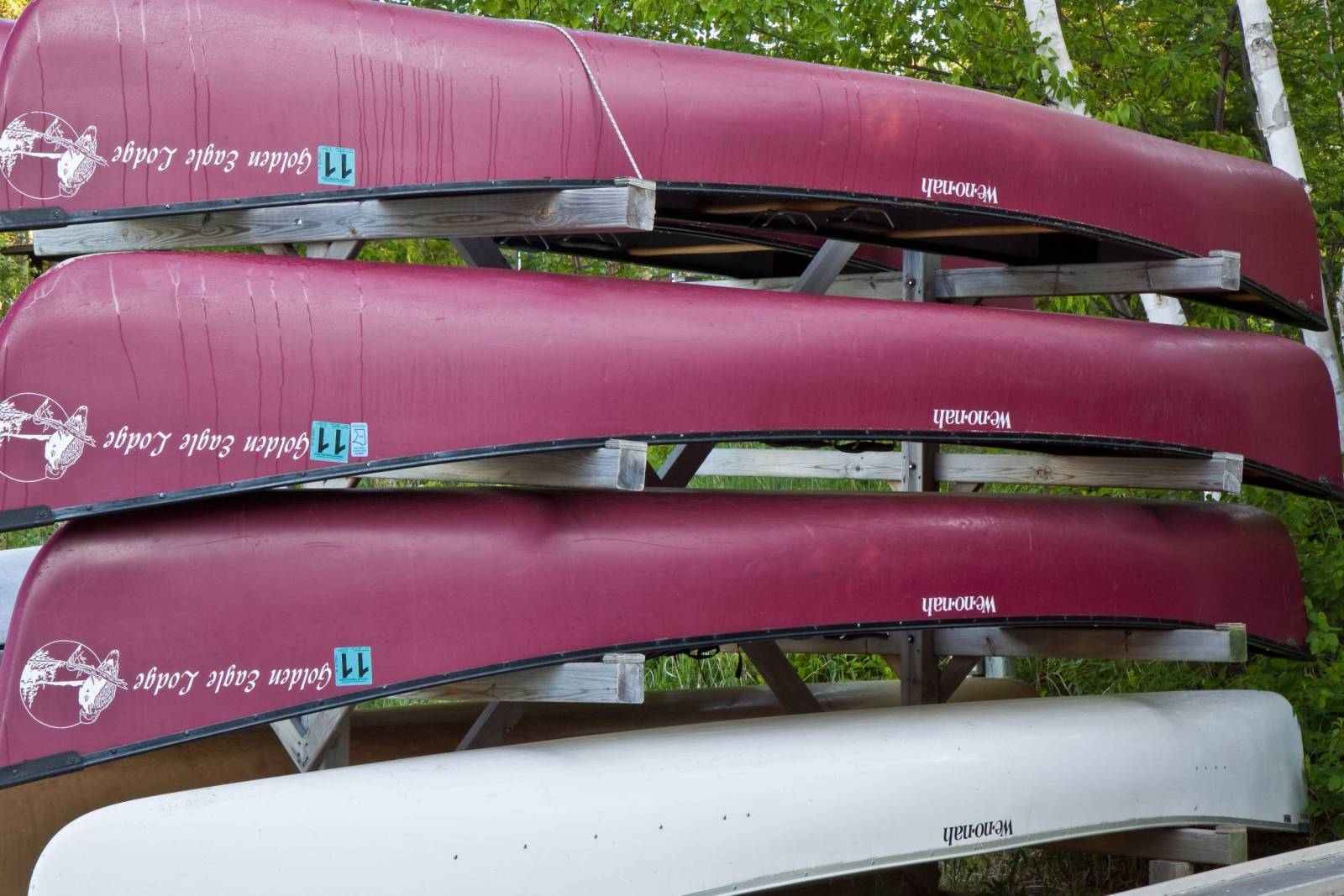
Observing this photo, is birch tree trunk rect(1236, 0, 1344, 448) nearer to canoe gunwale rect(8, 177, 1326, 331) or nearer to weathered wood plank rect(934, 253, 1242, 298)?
canoe gunwale rect(8, 177, 1326, 331)

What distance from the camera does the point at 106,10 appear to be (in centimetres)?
331

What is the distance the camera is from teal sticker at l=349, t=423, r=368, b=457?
11.3 feet

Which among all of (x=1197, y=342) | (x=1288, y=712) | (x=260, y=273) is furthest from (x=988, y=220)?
(x=260, y=273)

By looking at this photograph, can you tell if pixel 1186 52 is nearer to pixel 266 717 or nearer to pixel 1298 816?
pixel 1298 816

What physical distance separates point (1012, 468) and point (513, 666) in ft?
8.55

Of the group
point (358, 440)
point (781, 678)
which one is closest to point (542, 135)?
point (358, 440)

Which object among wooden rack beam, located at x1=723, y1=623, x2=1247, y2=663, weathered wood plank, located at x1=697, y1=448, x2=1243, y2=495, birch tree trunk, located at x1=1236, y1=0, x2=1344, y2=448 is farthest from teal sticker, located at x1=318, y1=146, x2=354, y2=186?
birch tree trunk, located at x1=1236, y1=0, x2=1344, y2=448

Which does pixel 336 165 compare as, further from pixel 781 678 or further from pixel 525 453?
pixel 781 678

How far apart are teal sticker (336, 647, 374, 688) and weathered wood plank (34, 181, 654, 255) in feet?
3.44

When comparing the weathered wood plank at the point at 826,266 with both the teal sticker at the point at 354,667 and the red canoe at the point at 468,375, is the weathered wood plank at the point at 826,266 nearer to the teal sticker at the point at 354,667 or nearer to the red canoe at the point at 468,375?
the red canoe at the point at 468,375

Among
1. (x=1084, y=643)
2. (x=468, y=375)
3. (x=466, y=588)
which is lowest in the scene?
(x=1084, y=643)

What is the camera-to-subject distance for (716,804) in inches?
148

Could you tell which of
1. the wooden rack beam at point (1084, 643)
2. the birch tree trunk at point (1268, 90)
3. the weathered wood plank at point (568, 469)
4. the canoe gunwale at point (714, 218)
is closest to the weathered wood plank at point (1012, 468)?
the wooden rack beam at point (1084, 643)

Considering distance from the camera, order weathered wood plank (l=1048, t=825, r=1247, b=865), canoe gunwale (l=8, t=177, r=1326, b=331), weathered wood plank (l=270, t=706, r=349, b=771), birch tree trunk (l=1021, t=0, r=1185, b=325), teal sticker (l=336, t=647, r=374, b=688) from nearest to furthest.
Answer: canoe gunwale (l=8, t=177, r=1326, b=331) < teal sticker (l=336, t=647, r=374, b=688) < weathered wood plank (l=270, t=706, r=349, b=771) < weathered wood plank (l=1048, t=825, r=1247, b=865) < birch tree trunk (l=1021, t=0, r=1185, b=325)
